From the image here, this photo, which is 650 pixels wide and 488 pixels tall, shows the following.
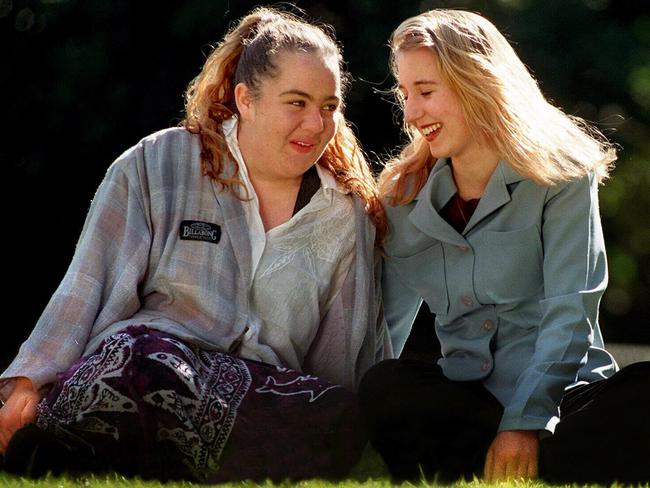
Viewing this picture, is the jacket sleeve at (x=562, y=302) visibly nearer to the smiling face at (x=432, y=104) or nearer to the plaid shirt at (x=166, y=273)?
the smiling face at (x=432, y=104)

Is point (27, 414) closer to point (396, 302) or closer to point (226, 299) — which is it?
point (226, 299)

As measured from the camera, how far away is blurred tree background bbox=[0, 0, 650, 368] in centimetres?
735

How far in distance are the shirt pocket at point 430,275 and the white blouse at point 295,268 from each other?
0.69ft

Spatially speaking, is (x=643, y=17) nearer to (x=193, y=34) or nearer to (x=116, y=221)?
(x=193, y=34)

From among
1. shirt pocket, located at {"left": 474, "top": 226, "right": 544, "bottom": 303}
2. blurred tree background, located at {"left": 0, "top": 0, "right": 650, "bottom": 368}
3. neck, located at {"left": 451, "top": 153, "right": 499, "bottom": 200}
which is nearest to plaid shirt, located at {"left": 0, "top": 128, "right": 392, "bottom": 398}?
neck, located at {"left": 451, "top": 153, "right": 499, "bottom": 200}

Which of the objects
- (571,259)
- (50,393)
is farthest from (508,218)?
(50,393)

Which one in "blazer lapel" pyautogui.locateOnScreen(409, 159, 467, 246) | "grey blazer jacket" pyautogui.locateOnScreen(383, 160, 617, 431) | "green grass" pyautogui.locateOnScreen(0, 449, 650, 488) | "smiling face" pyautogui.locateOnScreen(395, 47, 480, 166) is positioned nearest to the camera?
"green grass" pyautogui.locateOnScreen(0, 449, 650, 488)

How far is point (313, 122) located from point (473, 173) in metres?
0.52

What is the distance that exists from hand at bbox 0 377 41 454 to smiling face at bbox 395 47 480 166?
1.36 m

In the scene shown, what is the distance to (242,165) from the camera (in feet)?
14.6

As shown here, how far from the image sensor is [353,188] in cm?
454

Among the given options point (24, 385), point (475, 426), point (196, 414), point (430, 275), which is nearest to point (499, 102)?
point (430, 275)

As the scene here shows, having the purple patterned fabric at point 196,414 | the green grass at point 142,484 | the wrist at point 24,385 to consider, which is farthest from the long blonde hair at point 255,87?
the green grass at point 142,484

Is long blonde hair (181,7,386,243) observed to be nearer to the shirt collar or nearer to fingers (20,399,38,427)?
the shirt collar
